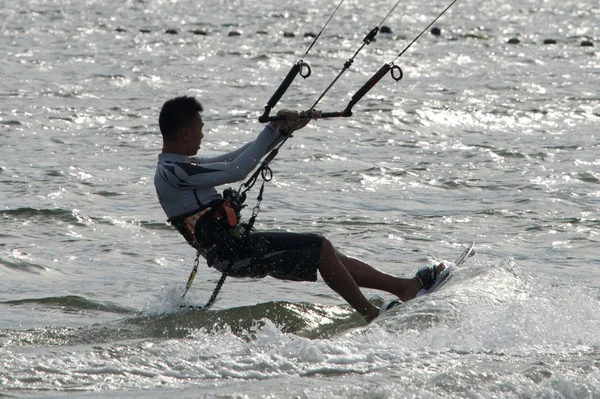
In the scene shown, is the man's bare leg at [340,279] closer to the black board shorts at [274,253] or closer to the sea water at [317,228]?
the black board shorts at [274,253]

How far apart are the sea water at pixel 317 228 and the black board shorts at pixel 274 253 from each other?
39 cm

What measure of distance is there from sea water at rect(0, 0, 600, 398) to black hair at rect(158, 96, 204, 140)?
136 cm

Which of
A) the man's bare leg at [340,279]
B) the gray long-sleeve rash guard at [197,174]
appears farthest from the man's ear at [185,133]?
the man's bare leg at [340,279]

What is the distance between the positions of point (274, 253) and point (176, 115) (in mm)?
1143

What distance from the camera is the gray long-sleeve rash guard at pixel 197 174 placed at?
7539 millimetres

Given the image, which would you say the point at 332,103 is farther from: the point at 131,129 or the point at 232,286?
the point at 232,286

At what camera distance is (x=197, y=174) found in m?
7.56

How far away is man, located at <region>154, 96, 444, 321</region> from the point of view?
7.57 meters

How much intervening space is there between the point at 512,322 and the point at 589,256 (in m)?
3.25

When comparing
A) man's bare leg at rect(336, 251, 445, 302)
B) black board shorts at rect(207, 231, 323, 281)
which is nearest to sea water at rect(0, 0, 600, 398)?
man's bare leg at rect(336, 251, 445, 302)

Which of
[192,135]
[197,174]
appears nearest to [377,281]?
[197,174]

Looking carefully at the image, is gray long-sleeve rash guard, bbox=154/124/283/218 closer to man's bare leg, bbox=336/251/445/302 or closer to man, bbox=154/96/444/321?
man, bbox=154/96/444/321

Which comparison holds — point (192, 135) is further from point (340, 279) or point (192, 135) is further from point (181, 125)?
point (340, 279)

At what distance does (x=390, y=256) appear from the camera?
34.3 feet
